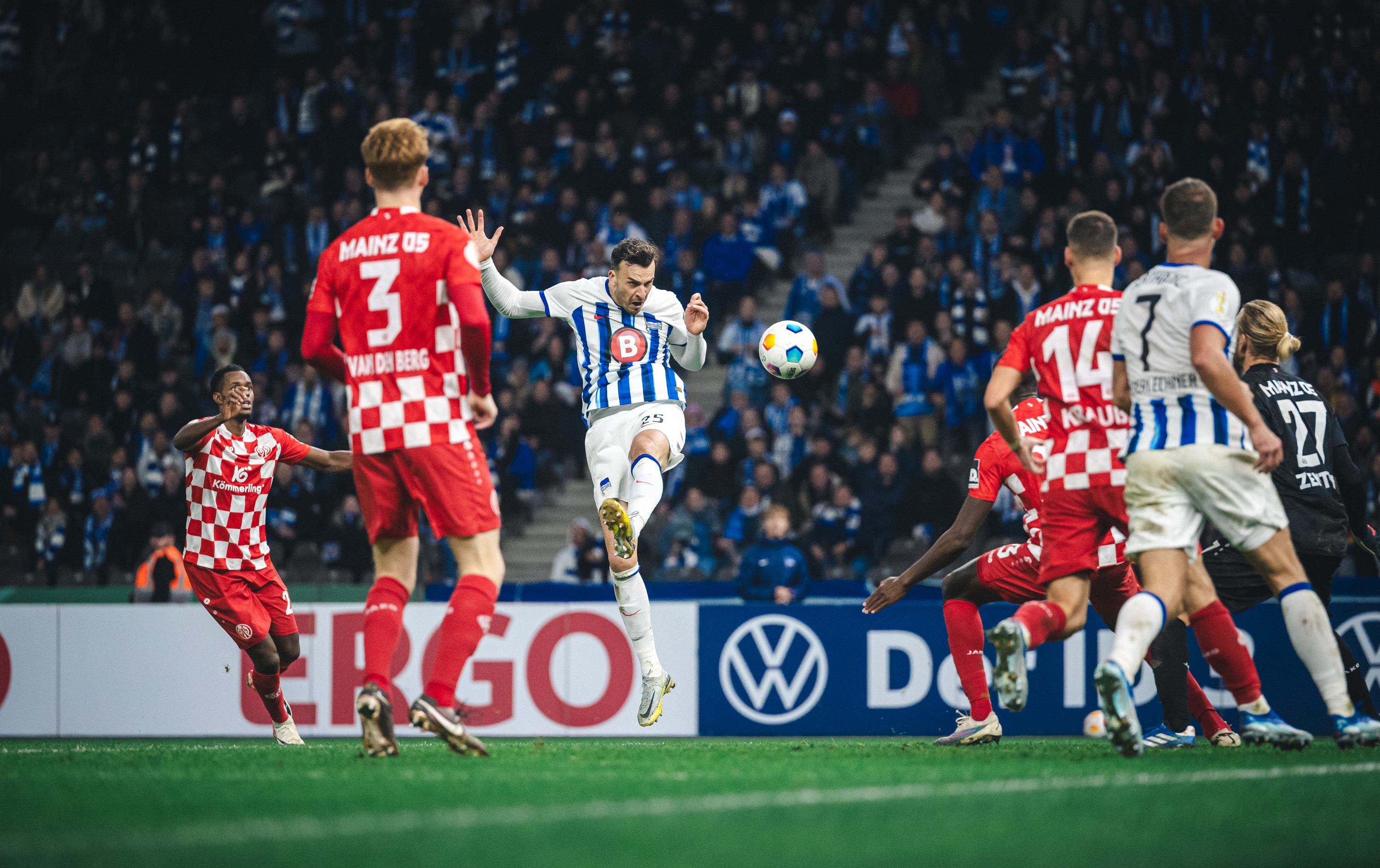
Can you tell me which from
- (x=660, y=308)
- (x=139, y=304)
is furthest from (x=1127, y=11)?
(x=139, y=304)

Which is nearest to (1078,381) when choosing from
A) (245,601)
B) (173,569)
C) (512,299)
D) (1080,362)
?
(1080,362)

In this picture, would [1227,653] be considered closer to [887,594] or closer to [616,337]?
[887,594]

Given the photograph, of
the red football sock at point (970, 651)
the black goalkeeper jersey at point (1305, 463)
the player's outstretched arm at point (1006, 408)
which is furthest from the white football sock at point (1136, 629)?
the black goalkeeper jersey at point (1305, 463)

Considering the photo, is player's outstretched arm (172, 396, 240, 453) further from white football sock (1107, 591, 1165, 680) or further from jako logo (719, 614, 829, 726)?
white football sock (1107, 591, 1165, 680)

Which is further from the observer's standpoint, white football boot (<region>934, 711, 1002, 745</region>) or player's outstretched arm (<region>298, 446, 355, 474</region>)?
player's outstretched arm (<region>298, 446, 355, 474</region>)

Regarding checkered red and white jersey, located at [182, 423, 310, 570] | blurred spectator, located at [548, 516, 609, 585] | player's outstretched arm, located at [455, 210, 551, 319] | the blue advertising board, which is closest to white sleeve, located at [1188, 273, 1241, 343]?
player's outstretched arm, located at [455, 210, 551, 319]

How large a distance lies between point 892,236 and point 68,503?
10429mm

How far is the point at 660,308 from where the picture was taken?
312 inches

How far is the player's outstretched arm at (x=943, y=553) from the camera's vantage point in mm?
7352

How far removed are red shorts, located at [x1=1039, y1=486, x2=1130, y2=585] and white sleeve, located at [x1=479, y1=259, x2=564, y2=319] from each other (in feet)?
10.1

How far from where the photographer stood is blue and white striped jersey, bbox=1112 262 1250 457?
5.72 metres

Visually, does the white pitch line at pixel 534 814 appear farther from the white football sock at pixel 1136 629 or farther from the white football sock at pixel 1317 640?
the white football sock at pixel 1317 640

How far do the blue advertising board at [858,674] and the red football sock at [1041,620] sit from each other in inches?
198

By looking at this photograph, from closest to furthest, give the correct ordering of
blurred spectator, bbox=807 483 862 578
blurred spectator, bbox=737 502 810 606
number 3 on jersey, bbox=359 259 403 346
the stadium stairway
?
1. number 3 on jersey, bbox=359 259 403 346
2. blurred spectator, bbox=737 502 810 606
3. blurred spectator, bbox=807 483 862 578
4. the stadium stairway
